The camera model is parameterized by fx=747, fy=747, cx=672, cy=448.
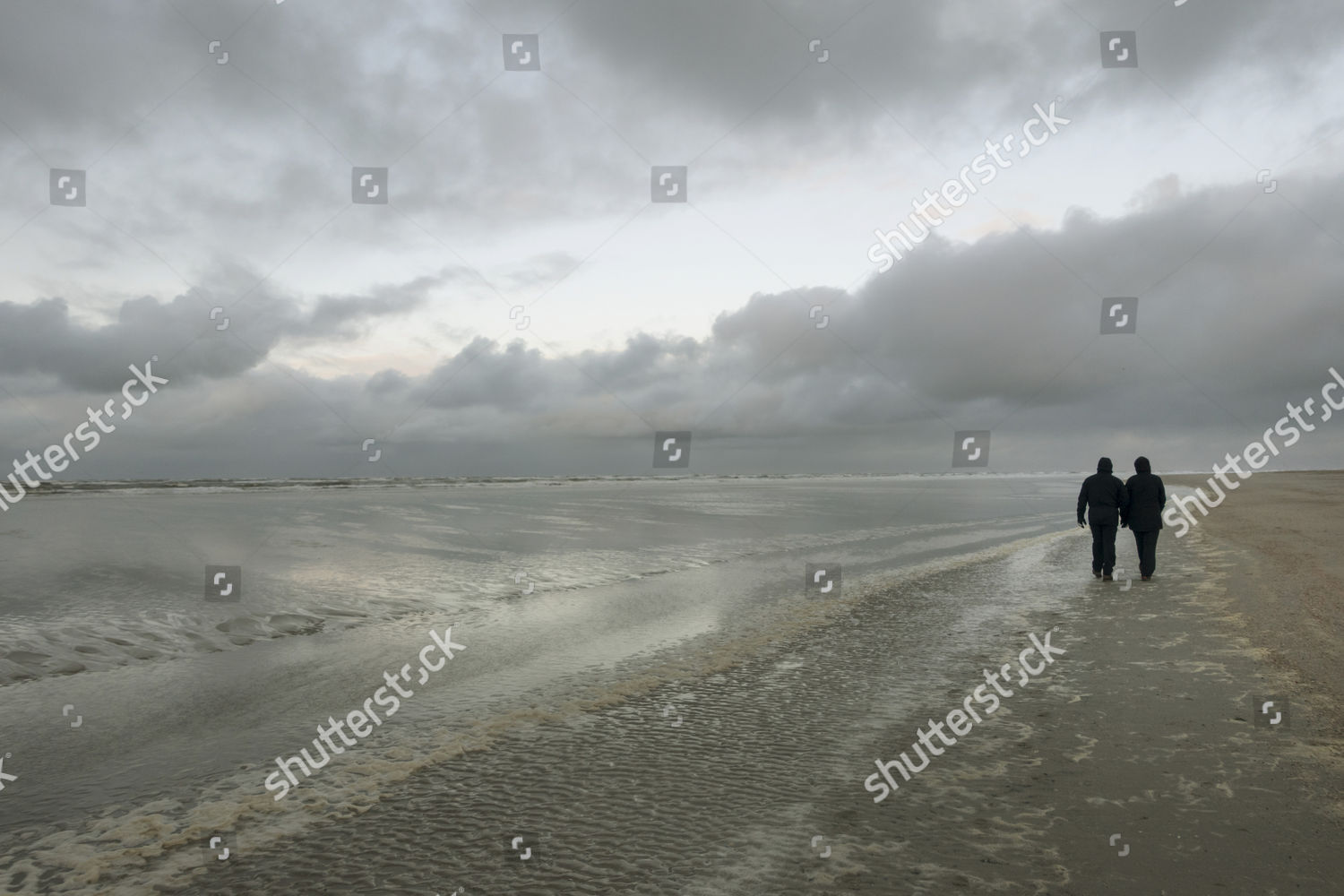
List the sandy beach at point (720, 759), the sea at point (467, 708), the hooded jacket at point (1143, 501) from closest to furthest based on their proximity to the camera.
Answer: the sandy beach at point (720, 759)
the sea at point (467, 708)
the hooded jacket at point (1143, 501)

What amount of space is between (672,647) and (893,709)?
359cm

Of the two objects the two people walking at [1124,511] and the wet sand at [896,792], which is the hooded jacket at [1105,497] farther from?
the wet sand at [896,792]

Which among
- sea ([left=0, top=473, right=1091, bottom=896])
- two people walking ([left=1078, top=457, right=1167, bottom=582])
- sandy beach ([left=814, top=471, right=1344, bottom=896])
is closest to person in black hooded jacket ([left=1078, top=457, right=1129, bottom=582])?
two people walking ([left=1078, top=457, right=1167, bottom=582])

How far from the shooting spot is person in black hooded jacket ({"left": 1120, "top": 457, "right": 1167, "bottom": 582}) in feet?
50.4

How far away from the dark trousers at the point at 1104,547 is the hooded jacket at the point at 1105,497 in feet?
0.39

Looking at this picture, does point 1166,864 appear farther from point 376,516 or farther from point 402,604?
point 376,516

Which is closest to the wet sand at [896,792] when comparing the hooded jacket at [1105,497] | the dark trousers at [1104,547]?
the dark trousers at [1104,547]

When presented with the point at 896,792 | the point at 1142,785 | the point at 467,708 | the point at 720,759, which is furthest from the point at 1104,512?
the point at 467,708

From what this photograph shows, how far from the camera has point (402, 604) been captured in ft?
44.1

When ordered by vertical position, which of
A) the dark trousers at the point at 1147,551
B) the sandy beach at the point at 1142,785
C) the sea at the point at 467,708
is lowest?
the sea at the point at 467,708

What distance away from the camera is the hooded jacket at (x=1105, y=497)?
1562 centimetres

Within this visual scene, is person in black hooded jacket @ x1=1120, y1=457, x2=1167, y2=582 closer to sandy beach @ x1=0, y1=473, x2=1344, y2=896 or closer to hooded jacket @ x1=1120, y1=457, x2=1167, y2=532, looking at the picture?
hooded jacket @ x1=1120, y1=457, x2=1167, y2=532

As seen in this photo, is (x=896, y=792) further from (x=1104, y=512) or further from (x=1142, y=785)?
(x=1104, y=512)

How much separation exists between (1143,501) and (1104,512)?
0.77m
